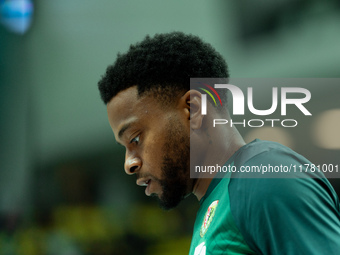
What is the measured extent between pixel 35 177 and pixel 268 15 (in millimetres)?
2854

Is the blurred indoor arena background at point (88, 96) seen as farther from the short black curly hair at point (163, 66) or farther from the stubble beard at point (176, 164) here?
the stubble beard at point (176, 164)

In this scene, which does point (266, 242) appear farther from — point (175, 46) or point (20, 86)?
point (20, 86)

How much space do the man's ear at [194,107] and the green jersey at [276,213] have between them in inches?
7.8

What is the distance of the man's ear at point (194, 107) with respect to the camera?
0.99 metres

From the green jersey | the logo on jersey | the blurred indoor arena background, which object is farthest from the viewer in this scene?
the blurred indoor arena background

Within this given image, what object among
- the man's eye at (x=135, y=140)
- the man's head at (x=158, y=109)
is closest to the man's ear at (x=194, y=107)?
the man's head at (x=158, y=109)

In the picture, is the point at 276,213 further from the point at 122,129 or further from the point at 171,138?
the point at 122,129

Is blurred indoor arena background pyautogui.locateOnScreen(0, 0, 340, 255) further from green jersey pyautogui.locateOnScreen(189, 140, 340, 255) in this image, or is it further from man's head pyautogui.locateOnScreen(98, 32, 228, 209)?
green jersey pyautogui.locateOnScreen(189, 140, 340, 255)

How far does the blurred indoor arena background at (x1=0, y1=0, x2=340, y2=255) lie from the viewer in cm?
351

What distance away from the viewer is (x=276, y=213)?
684 millimetres

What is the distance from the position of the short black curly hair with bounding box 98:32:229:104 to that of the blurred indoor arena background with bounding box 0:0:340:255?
7.76 ft

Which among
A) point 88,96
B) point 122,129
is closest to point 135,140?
point 122,129

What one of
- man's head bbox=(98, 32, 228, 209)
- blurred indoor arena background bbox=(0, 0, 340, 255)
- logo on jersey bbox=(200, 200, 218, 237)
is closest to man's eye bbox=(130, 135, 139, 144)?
man's head bbox=(98, 32, 228, 209)

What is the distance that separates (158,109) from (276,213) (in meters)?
0.44
